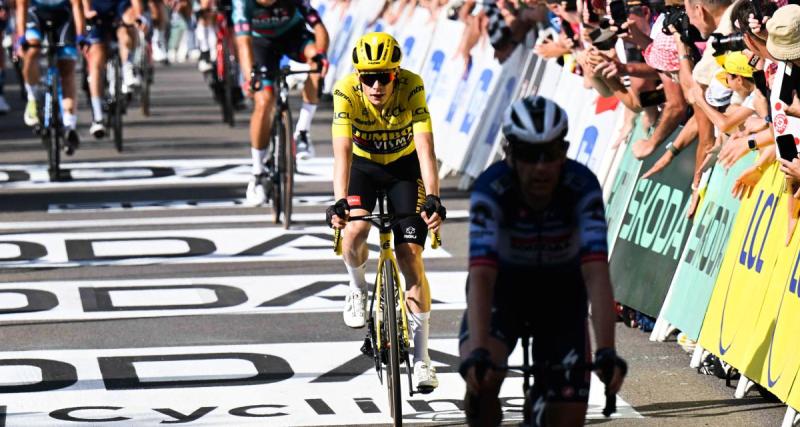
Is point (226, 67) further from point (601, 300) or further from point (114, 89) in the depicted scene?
point (601, 300)

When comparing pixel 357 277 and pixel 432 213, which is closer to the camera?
pixel 432 213

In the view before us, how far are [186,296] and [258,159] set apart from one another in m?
3.39

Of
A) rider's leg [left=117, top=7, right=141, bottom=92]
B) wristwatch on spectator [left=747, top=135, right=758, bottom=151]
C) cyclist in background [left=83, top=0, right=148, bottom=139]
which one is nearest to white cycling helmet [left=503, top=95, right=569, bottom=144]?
wristwatch on spectator [left=747, top=135, right=758, bottom=151]

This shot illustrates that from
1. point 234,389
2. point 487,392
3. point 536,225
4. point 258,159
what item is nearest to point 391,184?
point 234,389

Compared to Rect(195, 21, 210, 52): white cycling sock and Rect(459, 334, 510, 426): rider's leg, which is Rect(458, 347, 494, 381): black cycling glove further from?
Rect(195, 21, 210, 52): white cycling sock

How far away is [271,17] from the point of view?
50.0 feet

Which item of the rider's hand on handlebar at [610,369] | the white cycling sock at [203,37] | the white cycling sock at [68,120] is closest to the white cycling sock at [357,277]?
the rider's hand on handlebar at [610,369]

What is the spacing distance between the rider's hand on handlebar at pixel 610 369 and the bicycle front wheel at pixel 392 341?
247 centimetres

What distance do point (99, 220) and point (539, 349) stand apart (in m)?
10.1

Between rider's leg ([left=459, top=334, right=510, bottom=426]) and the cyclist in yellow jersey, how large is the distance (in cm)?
250

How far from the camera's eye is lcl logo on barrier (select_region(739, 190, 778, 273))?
9.15m

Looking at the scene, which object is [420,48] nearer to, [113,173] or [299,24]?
[113,173]

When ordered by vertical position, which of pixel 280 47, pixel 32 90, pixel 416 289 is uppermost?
pixel 280 47

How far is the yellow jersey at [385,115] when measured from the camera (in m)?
9.22
